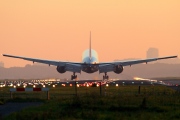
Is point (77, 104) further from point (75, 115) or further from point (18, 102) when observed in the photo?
point (18, 102)

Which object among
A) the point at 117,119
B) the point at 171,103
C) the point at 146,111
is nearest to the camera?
the point at 117,119

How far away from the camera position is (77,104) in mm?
36469

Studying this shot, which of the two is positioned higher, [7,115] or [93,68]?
[93,68]

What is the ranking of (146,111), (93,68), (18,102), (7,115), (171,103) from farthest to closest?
(93,68), (18,102), (171,103), (146,111), (7,115)

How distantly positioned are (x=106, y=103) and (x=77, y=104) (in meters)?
2.80

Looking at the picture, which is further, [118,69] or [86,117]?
[118,69]

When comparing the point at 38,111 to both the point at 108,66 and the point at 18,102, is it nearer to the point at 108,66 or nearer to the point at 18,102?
the point at 18,102

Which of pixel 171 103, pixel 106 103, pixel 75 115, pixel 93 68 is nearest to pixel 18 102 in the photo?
pixel 106 103

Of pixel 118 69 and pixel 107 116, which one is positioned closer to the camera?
pixel 107 116

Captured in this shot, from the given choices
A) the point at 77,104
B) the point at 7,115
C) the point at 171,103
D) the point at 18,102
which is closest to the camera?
the point at 7,115

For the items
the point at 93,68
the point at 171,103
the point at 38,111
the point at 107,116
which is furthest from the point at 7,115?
the point at 93,68

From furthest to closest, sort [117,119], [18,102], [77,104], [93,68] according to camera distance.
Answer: [93,68] < [18,102] < [77,104] < [117,119]

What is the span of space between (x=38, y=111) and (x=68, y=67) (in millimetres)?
83087

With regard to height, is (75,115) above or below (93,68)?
below
